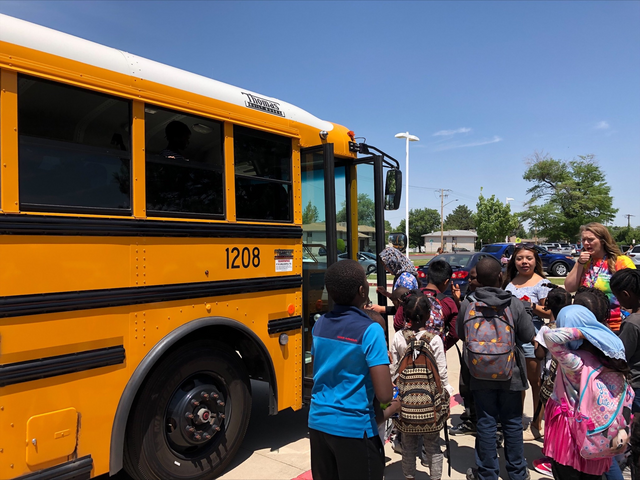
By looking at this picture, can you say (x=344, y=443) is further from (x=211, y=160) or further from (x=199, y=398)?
(x=211, y=160)

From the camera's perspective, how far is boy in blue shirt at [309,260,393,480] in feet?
6.41

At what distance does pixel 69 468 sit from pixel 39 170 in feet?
5.43

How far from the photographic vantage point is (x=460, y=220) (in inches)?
4488

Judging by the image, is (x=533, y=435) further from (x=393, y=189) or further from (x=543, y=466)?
(x=393, y=189)

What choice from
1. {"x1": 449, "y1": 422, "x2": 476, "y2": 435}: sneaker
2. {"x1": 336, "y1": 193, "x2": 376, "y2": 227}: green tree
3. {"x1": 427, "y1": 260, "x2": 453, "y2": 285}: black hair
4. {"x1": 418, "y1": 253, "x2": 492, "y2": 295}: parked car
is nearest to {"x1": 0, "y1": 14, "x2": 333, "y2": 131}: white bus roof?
{"x1": 336, "y1": 193, "x2": 376, "y2": 227}: green tree

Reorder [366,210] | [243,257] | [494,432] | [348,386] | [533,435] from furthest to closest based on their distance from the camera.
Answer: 1. [366,210]
2. [533,435]
3. [243,257]
4. [494,432]
5. [348,386]

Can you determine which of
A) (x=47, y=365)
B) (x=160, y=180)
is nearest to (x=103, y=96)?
(x=160, y=180)

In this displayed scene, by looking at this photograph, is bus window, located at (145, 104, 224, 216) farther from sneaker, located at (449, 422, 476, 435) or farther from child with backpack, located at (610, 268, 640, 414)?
sneaker, located at (449, 422, 476, 435)

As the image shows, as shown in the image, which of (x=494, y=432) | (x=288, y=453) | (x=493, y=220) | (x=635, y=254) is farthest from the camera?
(x=493, y=220)

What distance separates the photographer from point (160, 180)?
9.87ft

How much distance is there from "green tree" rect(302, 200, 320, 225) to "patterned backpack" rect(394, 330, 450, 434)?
5.41 feet

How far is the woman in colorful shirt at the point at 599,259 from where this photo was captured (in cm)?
387

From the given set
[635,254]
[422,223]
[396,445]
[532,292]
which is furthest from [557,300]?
[422,223]

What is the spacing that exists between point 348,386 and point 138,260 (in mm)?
1610
